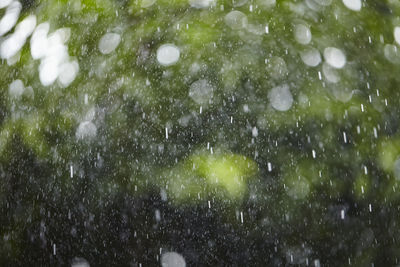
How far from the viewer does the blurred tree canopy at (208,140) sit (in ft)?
4.34

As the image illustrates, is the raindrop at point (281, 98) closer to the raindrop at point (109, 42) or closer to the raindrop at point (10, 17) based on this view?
the raindrop at point (109, 42)

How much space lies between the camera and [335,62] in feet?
4.66

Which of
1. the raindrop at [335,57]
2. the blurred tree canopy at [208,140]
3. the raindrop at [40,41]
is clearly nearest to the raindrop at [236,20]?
the blurred tree canopy at [208,140]

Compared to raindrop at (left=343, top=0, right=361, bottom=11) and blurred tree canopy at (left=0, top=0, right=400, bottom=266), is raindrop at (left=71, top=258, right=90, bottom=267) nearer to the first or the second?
blurred tree canopy at (left=0, top=0, right=400, bottom=266)

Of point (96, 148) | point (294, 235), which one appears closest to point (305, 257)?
point (294, 235)

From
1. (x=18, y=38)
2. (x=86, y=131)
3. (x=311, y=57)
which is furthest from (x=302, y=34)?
(x=18, y=38)

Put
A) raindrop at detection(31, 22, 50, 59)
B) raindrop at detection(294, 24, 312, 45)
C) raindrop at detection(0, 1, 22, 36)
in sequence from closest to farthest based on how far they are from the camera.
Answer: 1. raindrop at detection(294, 24, 312, 45)
2. raindrop at detection(31, 22, 50, 59)
3. raindrop at detection(0, 1, 22, 36)

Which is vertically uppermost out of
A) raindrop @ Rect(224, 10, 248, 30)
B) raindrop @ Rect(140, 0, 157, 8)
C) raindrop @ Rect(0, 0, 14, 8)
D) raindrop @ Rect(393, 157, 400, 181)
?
raindrop @ Rect(140, 0, 157, 8)

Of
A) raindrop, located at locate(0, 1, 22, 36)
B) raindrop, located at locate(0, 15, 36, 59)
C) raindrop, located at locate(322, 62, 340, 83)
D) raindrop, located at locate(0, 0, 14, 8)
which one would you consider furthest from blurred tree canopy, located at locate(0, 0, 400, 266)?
raindrop, located at locate(0, 0, 14, 8)

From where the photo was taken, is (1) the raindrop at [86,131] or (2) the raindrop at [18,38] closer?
(1) the raindrop at [86,131]

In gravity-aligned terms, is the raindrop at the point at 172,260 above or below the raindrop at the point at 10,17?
below

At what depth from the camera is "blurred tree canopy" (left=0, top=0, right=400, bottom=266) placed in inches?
52.1

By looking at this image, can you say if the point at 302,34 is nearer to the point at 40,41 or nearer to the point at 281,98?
the point at 281,98

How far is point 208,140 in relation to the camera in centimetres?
133
